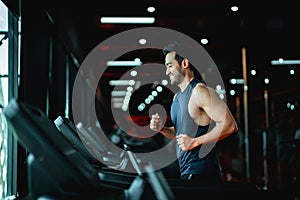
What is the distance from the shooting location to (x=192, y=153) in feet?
9.82

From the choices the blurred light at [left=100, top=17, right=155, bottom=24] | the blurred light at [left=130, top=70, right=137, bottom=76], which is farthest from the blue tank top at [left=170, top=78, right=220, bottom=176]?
the blurred light at [left=130, top=70, right=137, bottom=76]

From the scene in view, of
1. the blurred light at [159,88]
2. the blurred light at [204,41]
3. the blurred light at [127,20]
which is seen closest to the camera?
the blurred light at [127,20]

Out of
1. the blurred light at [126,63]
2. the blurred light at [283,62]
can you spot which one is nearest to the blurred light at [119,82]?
the blurred light at [126,63]

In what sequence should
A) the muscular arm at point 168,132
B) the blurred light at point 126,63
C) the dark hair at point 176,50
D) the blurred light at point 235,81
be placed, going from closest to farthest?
the dark hair at point 176,50
the muscular arm at point 168,132
the blurred light at point 235,81
the blurred light at point 126,63

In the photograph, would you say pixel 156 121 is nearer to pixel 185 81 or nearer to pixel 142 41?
pixel 185 81

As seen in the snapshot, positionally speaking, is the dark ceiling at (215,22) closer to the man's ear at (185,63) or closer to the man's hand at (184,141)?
the man's ear at (185,63)

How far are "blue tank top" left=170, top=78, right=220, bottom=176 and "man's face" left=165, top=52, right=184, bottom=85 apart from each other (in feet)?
0.29

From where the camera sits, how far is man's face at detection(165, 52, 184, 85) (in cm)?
319

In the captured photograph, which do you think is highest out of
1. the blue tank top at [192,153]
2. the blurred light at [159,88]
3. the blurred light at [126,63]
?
the blurred light at [126,63]

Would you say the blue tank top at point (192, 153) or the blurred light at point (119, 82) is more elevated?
the blurred light at point (119, 82)

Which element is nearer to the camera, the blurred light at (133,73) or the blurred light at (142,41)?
the blurred light at (142,41)

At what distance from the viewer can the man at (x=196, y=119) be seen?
114 inches

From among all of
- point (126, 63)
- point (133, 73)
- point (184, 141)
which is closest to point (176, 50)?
point (184, 141)

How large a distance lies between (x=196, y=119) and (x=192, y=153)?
22 centimetres
